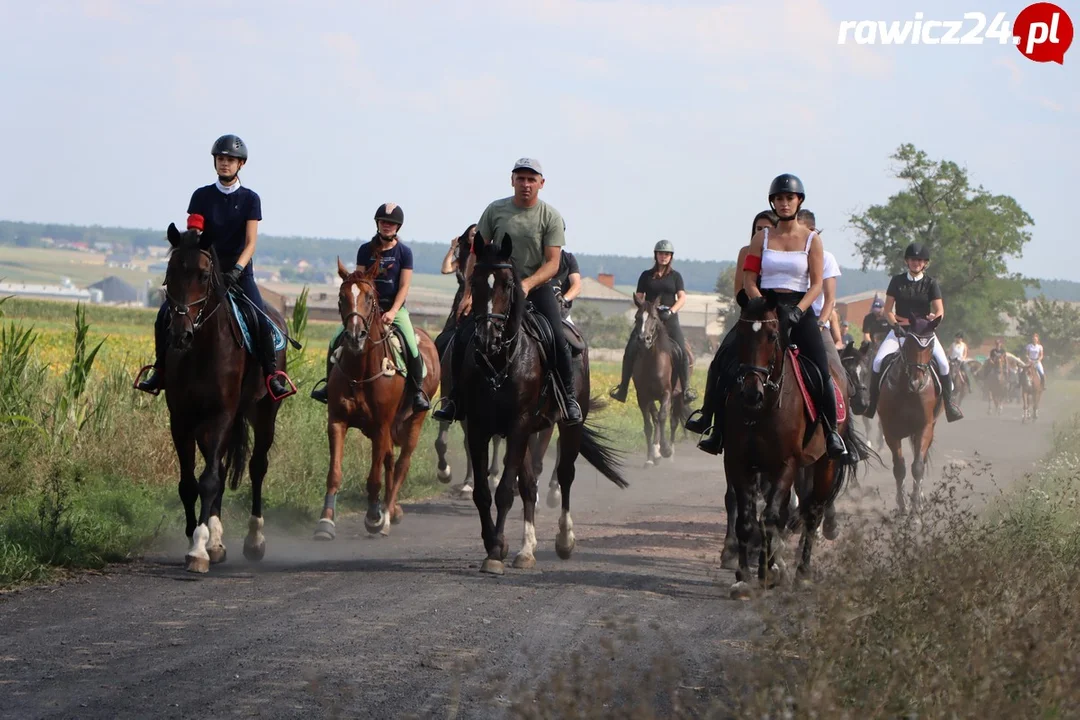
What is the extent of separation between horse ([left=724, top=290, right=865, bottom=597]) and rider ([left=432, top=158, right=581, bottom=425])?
6.00 ft

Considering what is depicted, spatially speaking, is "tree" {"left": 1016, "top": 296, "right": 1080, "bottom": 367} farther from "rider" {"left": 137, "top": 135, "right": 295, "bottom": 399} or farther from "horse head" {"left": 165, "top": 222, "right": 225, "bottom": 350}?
"horse head" {"left": 165, "top": 222, "right": 225, "bottom": 350}

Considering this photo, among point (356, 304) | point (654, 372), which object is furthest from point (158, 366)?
point (654, 372)

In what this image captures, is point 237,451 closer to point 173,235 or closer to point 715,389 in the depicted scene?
point 173,235

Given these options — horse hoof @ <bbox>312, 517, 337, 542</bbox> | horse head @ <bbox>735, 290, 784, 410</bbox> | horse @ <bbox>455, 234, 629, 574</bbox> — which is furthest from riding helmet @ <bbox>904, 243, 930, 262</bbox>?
horse hoof @ <bbox>312, 517, 337, 542</bbox>

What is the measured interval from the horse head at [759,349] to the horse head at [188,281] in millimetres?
4028

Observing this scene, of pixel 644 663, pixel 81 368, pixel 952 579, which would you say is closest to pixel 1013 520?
pixel 952 579

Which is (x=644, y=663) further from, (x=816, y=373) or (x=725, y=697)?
(x=816, y=373)

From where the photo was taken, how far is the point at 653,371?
2233 cm

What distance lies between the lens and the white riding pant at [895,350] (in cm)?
1705

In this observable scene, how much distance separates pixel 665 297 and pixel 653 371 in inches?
59.4

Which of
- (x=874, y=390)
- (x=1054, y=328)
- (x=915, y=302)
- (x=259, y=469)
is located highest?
(x=1054, y=328)

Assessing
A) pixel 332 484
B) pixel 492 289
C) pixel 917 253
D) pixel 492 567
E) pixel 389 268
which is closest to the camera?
pixel 492 289

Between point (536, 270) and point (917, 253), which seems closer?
point (536, 270)

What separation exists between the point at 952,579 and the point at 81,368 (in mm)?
9936
